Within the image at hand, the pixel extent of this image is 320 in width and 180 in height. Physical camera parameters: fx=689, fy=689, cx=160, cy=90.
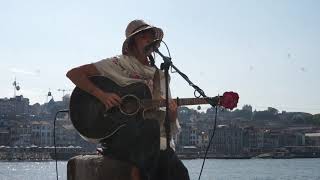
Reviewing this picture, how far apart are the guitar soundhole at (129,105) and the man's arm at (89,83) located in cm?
6

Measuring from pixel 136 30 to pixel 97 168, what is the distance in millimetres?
1064

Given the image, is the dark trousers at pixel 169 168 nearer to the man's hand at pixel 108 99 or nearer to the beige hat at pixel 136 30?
the man's hand at pixel 108 99

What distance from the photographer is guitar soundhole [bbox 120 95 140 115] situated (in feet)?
15.8

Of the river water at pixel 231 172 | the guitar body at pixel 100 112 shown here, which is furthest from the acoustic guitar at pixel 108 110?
the river water at pixel 231 172

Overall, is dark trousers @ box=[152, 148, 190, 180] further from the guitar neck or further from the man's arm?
the man's arm

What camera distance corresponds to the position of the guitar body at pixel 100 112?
481cm

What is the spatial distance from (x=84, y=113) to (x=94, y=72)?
0.30 metres

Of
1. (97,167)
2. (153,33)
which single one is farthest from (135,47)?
(97,167)

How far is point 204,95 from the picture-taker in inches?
187

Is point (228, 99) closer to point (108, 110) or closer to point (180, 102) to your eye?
point (180, 102)

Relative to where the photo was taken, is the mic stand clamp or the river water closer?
the mic stand clamp

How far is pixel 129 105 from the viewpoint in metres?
4.87

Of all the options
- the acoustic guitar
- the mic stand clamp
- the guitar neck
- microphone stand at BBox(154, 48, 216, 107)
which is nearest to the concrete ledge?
the acoustic guitar

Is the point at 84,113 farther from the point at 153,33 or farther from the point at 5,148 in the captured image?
the point at 5,148
